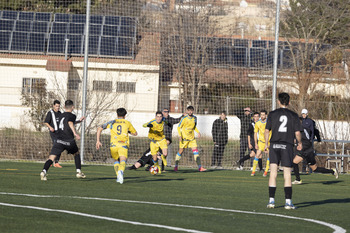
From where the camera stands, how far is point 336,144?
22.0 meters

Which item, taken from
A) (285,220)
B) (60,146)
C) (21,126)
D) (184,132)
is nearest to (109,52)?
(21,126)

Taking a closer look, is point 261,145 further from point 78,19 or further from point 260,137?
point 78,19

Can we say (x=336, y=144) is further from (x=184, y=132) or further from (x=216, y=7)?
(x=216, y=7)

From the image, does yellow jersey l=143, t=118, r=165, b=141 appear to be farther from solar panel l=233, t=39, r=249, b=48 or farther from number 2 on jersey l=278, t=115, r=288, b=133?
solar panel l=233, t=39, r=249, b=48

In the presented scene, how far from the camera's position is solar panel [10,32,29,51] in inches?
1226

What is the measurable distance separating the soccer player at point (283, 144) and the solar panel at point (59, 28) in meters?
25.4

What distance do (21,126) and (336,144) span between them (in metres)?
11.6

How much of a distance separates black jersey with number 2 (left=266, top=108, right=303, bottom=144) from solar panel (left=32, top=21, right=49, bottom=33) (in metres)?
25.2

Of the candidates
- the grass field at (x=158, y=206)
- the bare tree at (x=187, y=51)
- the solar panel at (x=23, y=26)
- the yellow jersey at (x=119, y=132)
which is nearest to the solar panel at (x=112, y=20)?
the bare tree at (x=187, y=51)

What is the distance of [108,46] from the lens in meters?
27.5

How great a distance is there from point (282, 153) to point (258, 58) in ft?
48.7

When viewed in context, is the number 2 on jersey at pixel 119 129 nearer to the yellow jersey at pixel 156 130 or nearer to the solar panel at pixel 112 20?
the yellow jersey at pixel 156 130

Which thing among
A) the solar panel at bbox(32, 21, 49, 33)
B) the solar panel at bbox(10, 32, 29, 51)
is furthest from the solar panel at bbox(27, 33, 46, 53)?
the solar panel at bbox(32, 21, 49, 33)

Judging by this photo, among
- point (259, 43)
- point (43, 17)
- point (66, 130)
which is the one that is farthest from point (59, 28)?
point (66, 130)
